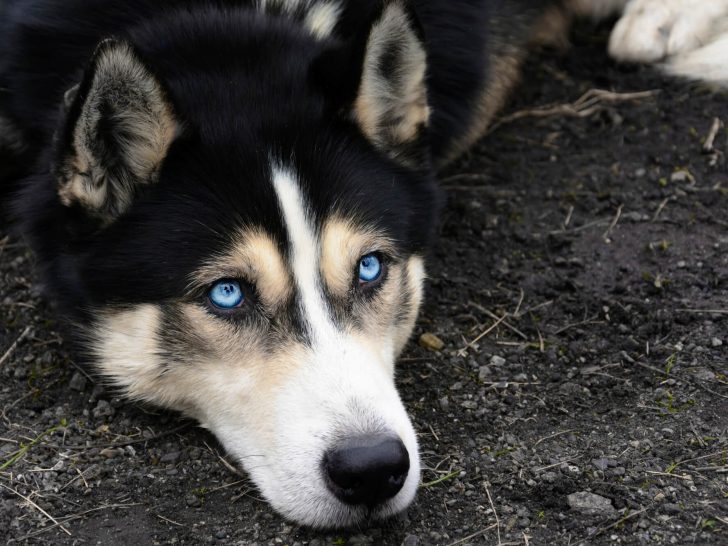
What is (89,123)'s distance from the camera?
309 cm

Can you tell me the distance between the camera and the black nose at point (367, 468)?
2.81 meters

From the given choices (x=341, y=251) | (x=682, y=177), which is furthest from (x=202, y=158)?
(x=682, y=177)

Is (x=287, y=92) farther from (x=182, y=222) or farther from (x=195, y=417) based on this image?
(x=195, y=417)

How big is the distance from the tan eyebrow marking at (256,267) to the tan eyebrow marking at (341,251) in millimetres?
142

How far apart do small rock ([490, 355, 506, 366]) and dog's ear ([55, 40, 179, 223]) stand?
150cm

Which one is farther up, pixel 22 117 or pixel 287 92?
pixel 287 92

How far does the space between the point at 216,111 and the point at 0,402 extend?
1435 millimetres

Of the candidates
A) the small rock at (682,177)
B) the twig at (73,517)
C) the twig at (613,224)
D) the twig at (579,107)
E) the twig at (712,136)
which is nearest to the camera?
the twig at (73,517)

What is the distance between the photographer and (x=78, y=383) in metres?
3.73

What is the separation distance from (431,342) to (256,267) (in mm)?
1047

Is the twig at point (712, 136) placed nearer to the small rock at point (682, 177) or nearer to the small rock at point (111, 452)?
the small rock at point (682, 177)

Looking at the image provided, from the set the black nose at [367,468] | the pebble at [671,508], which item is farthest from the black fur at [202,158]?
the pebble at [671,508]

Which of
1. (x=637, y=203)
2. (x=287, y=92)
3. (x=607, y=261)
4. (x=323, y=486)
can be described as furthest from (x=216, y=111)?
(x=637, y=203)

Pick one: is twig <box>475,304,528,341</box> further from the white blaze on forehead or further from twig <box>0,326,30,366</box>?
twig <box>0,326,30,366</box>
